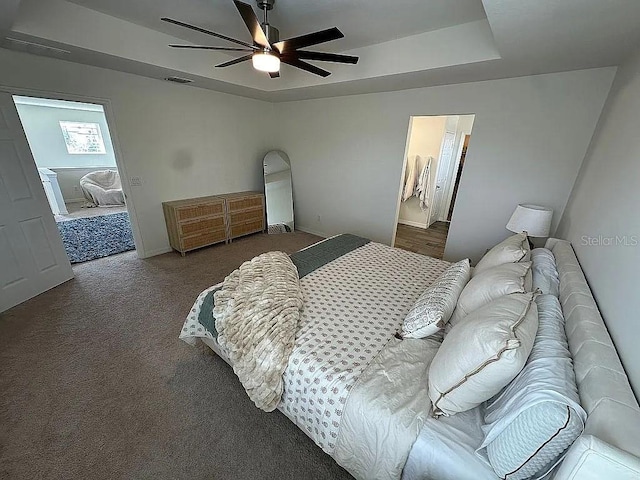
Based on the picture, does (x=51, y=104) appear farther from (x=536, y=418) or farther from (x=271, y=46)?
(x=536, y=418)

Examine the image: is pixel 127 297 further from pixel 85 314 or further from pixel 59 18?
pixel 59 18

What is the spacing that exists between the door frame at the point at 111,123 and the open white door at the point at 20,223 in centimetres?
14

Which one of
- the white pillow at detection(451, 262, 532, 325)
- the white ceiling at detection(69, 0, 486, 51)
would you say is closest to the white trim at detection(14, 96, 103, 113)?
the white ceiling at detection(69, 0, 486, 51)

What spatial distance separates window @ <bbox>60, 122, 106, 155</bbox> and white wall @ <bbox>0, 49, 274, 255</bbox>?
5086mm

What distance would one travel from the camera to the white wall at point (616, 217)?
100 cm

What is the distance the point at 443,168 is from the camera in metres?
5.08

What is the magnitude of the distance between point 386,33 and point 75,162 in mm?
7962

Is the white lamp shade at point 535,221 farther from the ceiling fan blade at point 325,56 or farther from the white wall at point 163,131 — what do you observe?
the white wall at point 163,131

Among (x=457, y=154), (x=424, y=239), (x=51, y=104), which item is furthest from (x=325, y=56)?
(x=51, y=104)

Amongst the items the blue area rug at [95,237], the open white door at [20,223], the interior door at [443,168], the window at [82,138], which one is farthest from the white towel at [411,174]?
the window at [82,138]

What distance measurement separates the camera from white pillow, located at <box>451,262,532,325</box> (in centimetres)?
129

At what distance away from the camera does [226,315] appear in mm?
1594

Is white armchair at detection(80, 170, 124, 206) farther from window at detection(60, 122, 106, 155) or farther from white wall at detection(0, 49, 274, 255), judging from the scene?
white wall at detection(0, 49, 274, 255)

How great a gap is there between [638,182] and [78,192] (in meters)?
9.22
